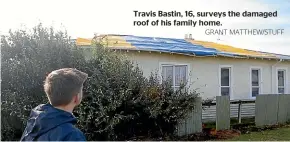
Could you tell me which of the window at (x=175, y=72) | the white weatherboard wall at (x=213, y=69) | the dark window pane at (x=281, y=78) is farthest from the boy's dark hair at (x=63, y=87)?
the dark window pane at (x=281, y=78)

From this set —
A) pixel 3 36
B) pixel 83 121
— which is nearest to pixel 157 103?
pixel 83 121

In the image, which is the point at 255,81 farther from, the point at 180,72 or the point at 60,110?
the point at 60,110

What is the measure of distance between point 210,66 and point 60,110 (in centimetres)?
1507

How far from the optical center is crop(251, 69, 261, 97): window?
19.1 m

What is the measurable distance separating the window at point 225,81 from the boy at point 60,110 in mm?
15730

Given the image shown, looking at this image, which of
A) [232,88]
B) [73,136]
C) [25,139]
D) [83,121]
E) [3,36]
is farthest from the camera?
[232,88]

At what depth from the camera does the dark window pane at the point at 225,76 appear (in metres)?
18.0

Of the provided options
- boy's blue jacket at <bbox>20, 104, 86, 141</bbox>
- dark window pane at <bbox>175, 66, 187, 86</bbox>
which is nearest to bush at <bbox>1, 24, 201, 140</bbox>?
dark window pane at <bbox>175, 66, 187, 86</bbox>

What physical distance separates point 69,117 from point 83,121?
776 cm

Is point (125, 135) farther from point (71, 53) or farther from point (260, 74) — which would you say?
point (260, 74)

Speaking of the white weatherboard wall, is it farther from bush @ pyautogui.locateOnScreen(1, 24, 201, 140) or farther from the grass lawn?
bush @ pyautogui.locateOnScreen(1, 24, 201, 140)

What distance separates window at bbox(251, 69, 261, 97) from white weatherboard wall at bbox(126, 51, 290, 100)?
186 millimetres

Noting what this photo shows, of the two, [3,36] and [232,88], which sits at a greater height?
[3,36]

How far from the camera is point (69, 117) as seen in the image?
105 inches
